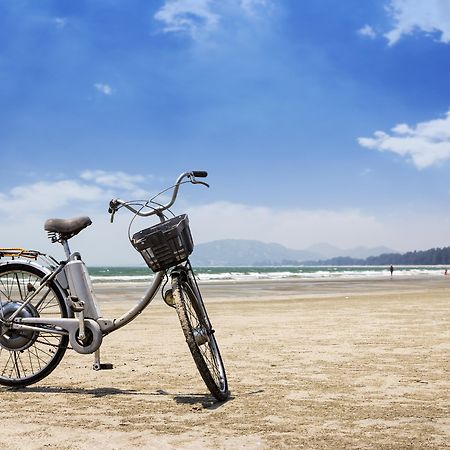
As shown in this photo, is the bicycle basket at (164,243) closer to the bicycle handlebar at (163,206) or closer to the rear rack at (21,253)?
the bicycle handlebar at (163,206)

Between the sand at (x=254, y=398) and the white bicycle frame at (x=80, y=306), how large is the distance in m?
0.55

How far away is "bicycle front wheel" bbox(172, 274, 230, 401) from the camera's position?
4.89 meters

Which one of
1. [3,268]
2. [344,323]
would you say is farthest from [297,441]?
[344,323]

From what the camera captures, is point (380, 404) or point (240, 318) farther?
point (240, 318)

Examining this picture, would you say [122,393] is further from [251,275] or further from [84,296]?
[251,275]

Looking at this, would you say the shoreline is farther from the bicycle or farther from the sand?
the bicycle

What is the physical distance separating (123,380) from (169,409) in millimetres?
1487

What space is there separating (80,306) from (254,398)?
72.8 inches

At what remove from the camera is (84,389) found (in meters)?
5.84

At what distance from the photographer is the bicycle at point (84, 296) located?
516cm

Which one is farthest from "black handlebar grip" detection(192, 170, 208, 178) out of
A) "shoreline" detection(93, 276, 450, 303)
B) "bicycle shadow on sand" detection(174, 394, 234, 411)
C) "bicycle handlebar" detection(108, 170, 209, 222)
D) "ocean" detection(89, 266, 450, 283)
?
"ocean" detection(89, 266, 450, 283)

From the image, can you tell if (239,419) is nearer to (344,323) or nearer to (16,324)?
(16,324)

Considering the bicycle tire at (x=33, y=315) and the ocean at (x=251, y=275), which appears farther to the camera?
the ocean at (x=251, y=275)

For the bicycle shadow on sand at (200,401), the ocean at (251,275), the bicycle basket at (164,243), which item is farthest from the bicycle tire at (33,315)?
the ocean at (251,275)
